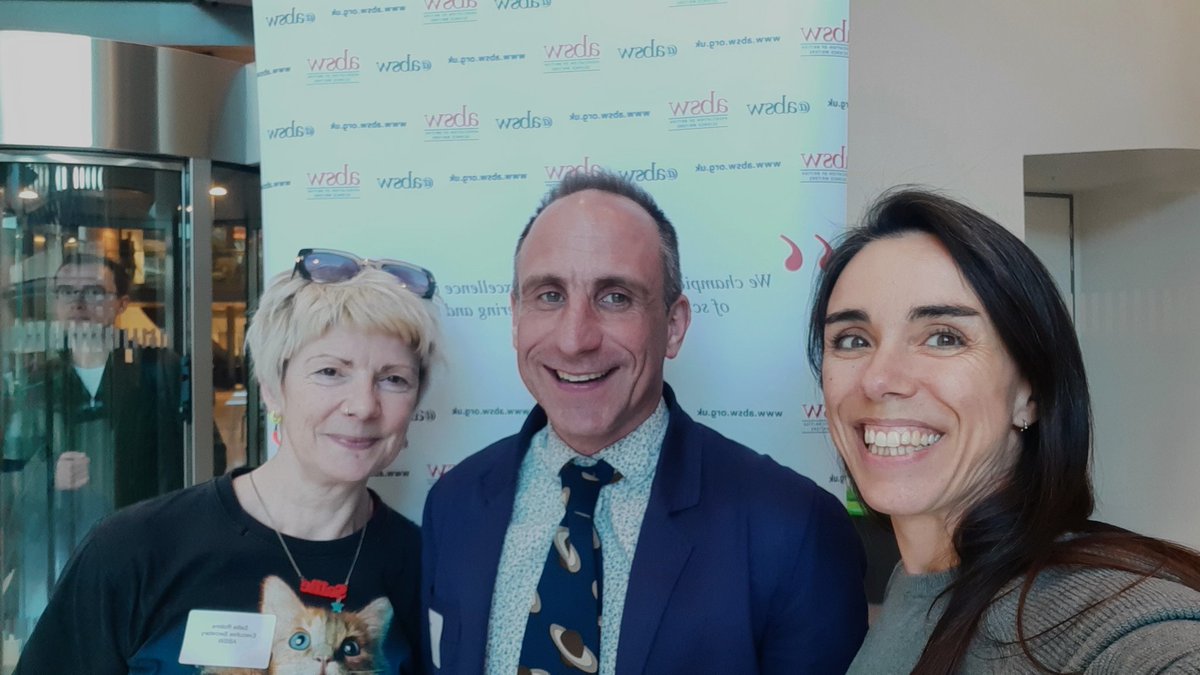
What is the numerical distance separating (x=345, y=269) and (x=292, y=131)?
2.69 ft

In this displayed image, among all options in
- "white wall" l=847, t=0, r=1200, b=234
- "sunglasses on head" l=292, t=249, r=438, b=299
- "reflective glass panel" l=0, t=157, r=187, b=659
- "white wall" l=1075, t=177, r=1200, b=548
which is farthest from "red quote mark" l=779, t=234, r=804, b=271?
"white wall" l=1075, t=177, r=1200, b=548

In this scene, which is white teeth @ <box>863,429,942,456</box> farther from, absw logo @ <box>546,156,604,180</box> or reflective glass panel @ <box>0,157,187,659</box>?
reflective glass panel @ <box>0,157,187,659</box>

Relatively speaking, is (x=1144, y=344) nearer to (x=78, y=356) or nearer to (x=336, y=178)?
(x=336, y=178)

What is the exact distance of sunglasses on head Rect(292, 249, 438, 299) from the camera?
80.7 inches

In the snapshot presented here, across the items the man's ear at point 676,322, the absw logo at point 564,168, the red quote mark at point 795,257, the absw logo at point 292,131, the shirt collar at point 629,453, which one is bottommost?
the shirt collar at point 629,453

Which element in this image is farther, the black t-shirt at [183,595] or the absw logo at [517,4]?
the absw logo at [517,4]

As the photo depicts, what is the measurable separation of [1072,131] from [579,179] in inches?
121

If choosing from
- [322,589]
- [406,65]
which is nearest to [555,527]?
[322,589]

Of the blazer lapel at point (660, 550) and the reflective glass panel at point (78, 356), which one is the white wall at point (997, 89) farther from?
the reflective glass panel at point (78, 356)

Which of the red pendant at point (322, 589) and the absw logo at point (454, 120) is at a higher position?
the absw logo at point (454, 120)

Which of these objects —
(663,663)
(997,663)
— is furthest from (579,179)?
(997,663)

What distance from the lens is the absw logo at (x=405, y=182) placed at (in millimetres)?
2639

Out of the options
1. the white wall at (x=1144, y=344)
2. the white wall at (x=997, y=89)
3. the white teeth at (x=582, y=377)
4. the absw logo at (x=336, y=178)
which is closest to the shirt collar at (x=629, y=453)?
the white teeth at (x=582, y=377)

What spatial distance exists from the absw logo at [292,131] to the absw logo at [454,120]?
1.14 ft
